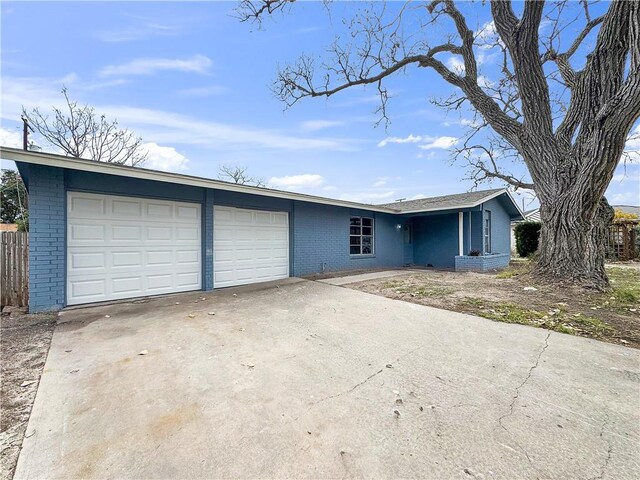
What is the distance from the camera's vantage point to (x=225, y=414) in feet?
6.89

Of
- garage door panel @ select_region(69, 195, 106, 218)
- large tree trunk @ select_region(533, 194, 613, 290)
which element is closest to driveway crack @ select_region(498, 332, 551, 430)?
large tree trunk @ select_region(533, 194, 613, 290)

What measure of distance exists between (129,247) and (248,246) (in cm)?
280

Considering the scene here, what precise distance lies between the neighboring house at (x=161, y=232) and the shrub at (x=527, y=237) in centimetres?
627

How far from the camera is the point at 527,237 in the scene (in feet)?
51.7

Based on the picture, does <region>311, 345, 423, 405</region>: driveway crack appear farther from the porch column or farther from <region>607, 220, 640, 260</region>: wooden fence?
<region>607, 220, 640, 260</region>: wooden fence

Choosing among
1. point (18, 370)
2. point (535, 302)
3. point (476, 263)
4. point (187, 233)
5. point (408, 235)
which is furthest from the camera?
point (408, 235)

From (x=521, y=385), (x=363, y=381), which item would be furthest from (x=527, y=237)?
(x=363, y=381)

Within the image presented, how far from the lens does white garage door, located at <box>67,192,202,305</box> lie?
5246 mm

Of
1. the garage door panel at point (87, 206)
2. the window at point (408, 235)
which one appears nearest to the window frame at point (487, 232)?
the window at point (408, 235)

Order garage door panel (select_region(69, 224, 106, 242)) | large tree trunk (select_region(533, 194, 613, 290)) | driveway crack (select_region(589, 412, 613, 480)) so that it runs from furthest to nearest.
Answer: large tree trunk (select_region(533, 194, 613, 290)), garage door panel (select_region(69, 224, 106, 242)), driveway crack (select_region(589, 412, 613, 480))

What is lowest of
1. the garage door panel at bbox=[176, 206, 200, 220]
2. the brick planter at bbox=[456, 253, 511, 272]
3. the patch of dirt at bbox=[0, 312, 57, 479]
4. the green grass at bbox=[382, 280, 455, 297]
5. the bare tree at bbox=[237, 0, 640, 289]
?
the patch of dirt at bbox=[0, 312, 57, 479]

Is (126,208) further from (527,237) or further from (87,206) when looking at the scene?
(527,237)

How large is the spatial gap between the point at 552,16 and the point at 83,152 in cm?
2264

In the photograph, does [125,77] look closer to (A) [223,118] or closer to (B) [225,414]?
(A) [223,118]
